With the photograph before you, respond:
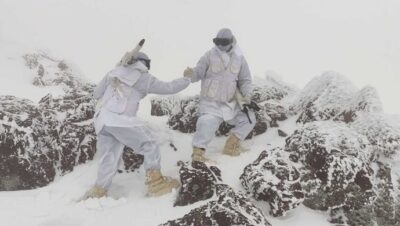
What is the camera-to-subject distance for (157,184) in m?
5.58

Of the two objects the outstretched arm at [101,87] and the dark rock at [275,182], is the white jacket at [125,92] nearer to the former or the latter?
the outstretched arm at [101,87]

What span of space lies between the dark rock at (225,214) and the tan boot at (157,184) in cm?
69

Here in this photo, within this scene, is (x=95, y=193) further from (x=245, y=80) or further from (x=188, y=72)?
(x=245, y=80)

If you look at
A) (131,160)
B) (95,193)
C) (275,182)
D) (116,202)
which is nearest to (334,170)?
(275,182)

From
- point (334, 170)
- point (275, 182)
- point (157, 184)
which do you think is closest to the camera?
point (275, 182)

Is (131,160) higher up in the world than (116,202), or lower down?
higher up

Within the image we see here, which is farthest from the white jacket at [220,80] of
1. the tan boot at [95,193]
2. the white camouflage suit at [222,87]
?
the tan boot at [95,193]

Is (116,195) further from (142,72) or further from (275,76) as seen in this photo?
(275,76)

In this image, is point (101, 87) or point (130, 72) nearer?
point (130, 72)

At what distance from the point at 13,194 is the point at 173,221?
6.95 ft

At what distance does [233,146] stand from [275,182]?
1219mm

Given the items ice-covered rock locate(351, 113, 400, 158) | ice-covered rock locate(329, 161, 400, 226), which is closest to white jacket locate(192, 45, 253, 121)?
ice-covered rock locate(351, 113, 400, 158)

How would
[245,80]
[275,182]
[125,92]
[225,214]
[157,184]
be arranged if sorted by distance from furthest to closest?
[245,80], [125,92], [157,184], [275,182], [225,214]

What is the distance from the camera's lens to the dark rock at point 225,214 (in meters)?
4.73
